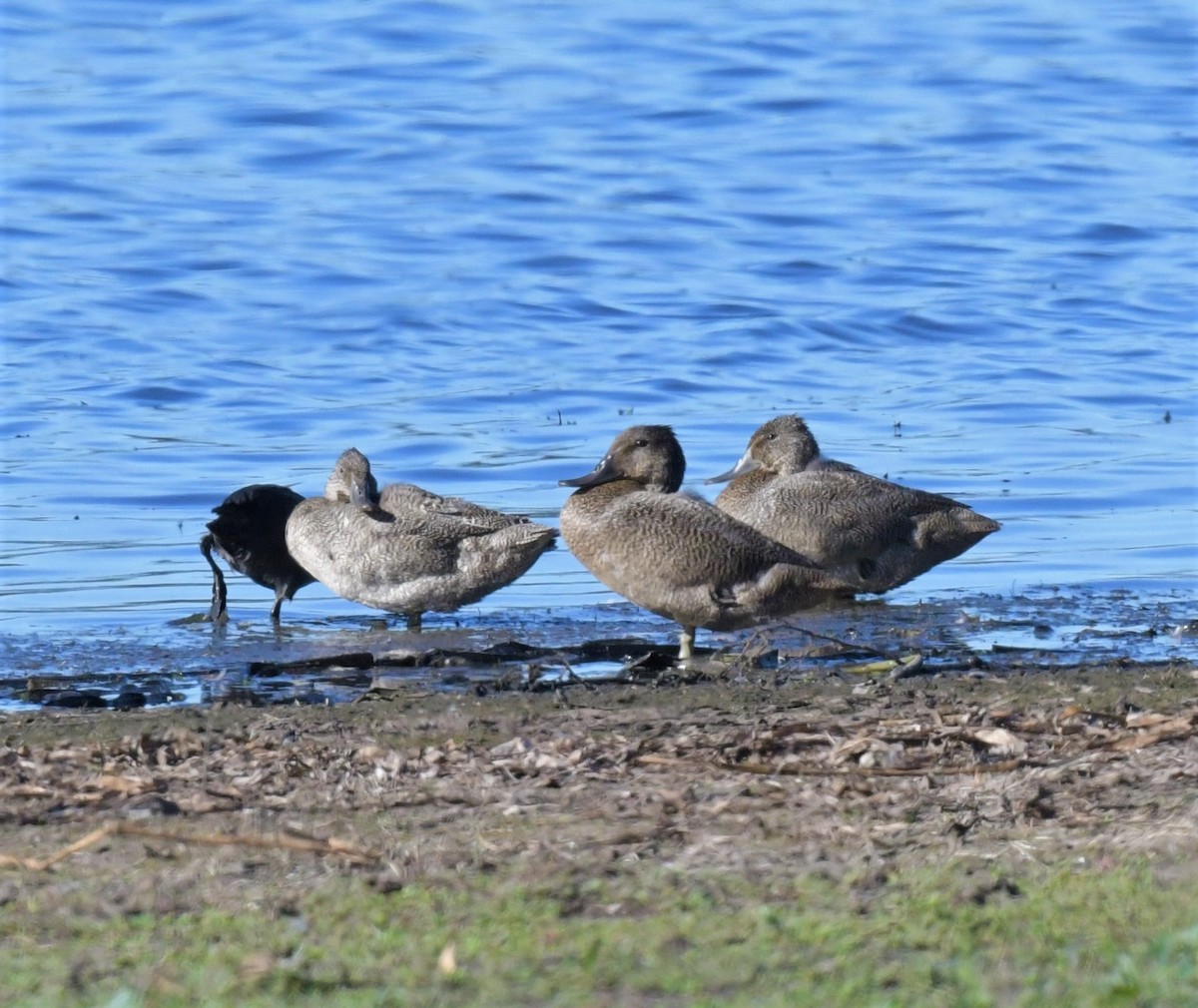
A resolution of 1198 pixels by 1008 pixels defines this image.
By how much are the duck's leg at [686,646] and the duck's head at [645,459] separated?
1.08 m

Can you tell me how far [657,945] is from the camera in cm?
425

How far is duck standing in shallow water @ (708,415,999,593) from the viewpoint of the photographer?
9875 mm

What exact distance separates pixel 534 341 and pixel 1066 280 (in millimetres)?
5410

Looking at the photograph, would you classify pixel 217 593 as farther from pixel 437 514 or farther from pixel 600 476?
pixel 600 476

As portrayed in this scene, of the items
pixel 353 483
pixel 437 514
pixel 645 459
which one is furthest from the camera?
pixel 353 483

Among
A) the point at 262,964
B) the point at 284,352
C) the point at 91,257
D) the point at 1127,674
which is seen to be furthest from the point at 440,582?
the point at 91,257

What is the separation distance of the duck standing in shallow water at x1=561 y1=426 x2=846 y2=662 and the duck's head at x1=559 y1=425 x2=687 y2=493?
641 mm

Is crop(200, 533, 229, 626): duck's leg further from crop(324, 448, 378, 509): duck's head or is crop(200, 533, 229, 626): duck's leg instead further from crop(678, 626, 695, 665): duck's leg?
crop(678, 626, 695, 665): duck's leg

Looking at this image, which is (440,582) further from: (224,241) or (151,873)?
(224,241)

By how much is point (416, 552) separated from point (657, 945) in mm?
5415

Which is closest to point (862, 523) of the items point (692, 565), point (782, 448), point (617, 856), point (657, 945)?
point (782, 448)

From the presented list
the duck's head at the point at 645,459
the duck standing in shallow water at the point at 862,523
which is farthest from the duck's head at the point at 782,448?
the duck's head at the point at 645,459

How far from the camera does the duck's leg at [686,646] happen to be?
8231 millimetres

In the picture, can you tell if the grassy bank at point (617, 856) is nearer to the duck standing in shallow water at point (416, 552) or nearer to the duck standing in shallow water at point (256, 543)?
the duck standing in shallow water at point (416, 552)
